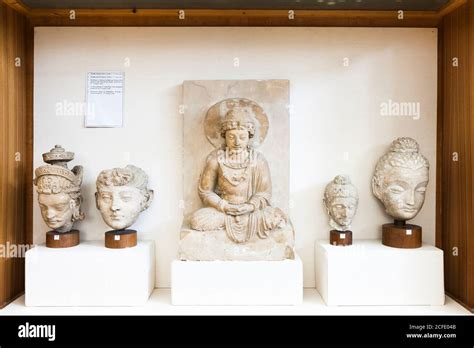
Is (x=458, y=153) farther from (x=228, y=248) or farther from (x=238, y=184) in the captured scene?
(x=228, y=248)

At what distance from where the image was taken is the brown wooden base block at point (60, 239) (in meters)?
3.12

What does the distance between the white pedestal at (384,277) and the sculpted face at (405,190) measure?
0.33 m

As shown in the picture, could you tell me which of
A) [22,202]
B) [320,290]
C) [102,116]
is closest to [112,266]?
[22,202]

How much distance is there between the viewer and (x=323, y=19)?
136 inches

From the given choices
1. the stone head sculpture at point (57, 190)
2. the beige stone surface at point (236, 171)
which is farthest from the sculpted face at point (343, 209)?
the stone head sculpture at point (57, 190)

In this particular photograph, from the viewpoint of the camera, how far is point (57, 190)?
3.02 meters

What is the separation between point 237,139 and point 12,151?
179 cm

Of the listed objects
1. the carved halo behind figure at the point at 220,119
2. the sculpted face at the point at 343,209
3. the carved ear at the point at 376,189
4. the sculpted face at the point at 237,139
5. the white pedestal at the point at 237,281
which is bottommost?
the white pedestal at the point at 237,281

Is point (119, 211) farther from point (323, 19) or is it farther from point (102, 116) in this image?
point (323, 19)

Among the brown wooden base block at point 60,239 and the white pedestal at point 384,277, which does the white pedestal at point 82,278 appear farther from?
the white pedestal at point 384,277

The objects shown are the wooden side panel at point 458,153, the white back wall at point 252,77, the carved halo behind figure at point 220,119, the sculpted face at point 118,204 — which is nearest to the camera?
the wooden side panel at point 458,153

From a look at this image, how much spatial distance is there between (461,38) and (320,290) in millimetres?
2275

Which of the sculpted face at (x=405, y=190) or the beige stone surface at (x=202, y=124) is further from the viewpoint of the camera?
the beige stone surface at (x=202, y=124)

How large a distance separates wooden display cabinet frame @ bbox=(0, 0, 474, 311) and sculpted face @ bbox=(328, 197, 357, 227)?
817 mm
